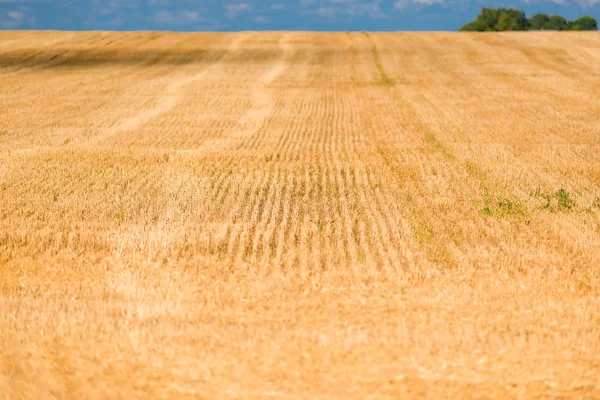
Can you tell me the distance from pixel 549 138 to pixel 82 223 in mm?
12810

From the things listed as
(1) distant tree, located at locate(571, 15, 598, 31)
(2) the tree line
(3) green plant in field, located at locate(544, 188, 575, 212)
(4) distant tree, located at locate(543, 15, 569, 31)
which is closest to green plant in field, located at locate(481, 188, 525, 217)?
(3) green plant in field, located at locate(544, 188, 575, 212)

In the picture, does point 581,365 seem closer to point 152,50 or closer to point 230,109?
point 230,109

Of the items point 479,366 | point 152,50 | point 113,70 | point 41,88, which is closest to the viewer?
point 479,366

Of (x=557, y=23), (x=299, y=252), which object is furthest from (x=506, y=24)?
(x=299, y=252)

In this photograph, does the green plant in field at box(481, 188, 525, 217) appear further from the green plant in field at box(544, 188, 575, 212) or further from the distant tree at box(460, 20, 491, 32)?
the distant tree at box(460, 20, 491, 32)

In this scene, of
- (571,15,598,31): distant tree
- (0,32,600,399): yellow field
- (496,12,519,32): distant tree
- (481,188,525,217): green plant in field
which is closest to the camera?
(0,32,600,399): yellow field

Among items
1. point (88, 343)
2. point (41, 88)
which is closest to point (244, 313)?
point (88, 343)

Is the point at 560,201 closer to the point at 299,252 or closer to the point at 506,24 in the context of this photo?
the point at 299,252

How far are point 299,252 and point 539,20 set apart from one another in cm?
11596

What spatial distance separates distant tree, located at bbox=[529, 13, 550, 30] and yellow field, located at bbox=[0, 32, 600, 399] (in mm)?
96148

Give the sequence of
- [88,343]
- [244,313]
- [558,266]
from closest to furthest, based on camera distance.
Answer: [88,343] → [244,313] → [558,266]

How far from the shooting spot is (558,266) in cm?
954

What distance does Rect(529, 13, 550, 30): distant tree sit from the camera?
114m

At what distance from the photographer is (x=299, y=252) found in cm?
1005
